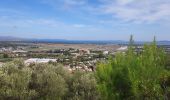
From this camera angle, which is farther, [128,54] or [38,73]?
[38,73]

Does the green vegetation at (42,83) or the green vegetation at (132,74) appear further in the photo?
the green vegetation at (42,83)

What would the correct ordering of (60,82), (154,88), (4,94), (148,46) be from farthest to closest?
(60,82) < (4,94) < (148,46) < (154,88)

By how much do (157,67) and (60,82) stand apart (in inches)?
414

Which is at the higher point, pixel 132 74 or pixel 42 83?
pixel 132 74

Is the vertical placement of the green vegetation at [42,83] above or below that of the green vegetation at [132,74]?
below

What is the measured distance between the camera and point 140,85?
11.8 m

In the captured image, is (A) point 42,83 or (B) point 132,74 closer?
(B) point 132,74

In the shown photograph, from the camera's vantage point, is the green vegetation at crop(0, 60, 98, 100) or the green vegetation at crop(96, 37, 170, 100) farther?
the green vegetation at crop(0, 60, 98, 100)

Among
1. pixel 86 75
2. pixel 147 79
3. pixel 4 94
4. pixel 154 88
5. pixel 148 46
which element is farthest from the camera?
pixel 86 75

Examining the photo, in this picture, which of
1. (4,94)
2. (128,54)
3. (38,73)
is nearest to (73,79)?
(38,73)

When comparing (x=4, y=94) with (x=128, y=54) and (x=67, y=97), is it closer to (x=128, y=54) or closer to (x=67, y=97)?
(x=67, y=97)

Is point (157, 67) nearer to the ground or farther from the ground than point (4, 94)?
farther from the ground

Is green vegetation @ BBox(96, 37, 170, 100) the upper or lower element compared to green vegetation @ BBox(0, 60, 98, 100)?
upper

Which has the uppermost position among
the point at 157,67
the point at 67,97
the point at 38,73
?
the point at 157,67
